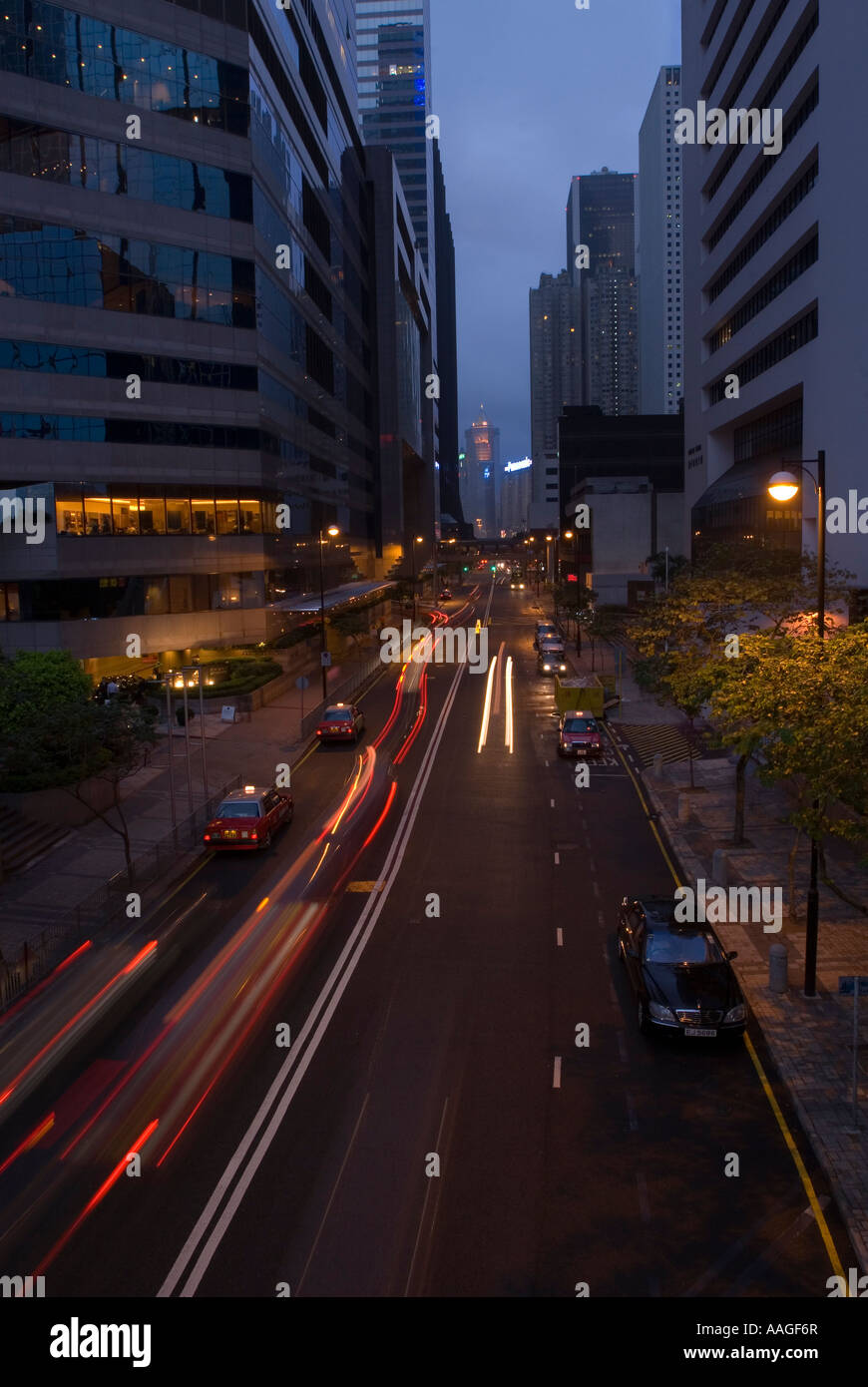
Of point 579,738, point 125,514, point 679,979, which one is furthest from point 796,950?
point 125,514

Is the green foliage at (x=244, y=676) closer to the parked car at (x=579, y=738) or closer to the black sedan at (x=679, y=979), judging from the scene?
the parked car at (x=579, y=738)

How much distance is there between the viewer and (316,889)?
21391mm

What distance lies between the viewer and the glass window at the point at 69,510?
4275 cm

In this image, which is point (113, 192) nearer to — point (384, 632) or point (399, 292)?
point (384, 632)

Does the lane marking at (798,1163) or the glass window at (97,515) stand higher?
the glass window at (97,515)

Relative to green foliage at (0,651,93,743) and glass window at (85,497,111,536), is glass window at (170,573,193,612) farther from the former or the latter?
green foliage at (0,651,93,743)

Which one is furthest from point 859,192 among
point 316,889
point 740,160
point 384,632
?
point 384,632

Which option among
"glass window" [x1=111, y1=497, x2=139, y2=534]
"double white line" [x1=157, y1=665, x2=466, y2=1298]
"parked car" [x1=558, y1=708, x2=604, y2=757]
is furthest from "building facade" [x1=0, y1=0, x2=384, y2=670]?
"double white line" [x1=157, y1=665, x2=466, y2=1298]

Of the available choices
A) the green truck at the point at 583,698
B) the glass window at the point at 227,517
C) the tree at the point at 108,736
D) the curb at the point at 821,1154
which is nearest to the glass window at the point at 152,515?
the glass window at the point at 227,517

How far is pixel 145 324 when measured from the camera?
45.2 meters

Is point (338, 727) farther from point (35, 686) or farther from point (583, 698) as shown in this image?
point (35, 686)

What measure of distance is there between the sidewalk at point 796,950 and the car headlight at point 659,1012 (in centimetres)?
145

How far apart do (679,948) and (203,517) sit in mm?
38901
